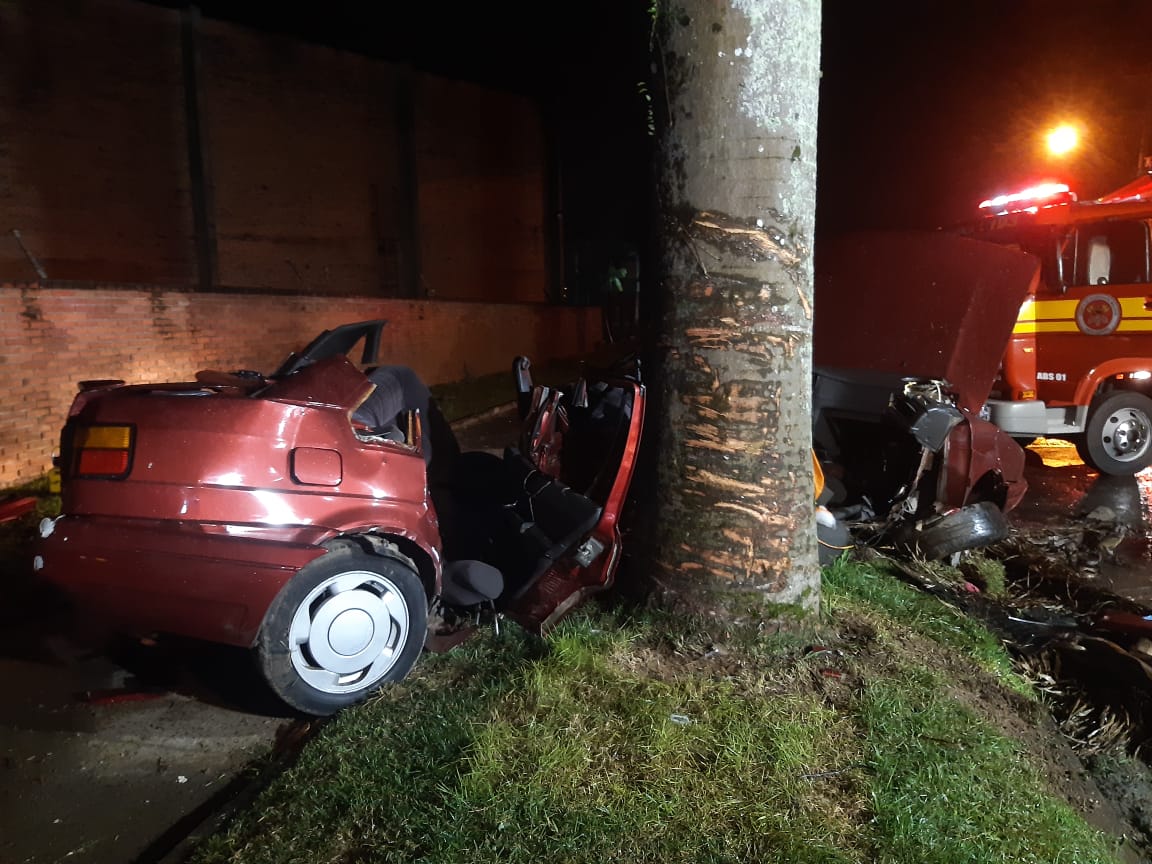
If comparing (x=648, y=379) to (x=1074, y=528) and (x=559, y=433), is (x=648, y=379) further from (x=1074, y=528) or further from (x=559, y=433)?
(x=1074, y=528)

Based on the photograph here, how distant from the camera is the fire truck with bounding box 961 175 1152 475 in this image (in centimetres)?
779

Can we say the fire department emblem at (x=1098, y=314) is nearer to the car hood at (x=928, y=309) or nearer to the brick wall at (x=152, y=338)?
the car hood at (x=928, y=309)

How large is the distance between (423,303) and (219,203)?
357 centimetres

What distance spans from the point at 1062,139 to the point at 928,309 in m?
12.4

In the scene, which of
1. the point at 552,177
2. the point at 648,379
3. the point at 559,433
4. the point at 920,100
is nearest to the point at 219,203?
the point at 552,177

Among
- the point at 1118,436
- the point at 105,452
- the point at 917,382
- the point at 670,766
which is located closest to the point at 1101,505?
the point at 1118,436

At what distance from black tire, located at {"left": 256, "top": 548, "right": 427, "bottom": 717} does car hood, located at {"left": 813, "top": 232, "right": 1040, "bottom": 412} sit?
4.67 m

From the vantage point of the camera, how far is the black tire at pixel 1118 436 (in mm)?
8125

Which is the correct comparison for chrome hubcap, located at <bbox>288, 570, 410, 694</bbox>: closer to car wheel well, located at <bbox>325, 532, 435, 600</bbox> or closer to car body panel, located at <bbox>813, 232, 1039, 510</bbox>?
car wheel well, located at <bbox>325, 532, 435, 600</bbox>

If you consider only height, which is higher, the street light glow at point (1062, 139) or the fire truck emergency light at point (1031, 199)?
the street light glow at point (1062, 139)

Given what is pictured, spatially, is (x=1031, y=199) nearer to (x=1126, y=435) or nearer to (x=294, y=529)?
(x=1126, y=435)

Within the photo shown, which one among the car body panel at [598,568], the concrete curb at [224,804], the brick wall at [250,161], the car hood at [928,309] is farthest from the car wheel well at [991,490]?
the brick wall at [250,161]

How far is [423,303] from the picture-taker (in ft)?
39.8

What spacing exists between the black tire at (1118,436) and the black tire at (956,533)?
4.19m
